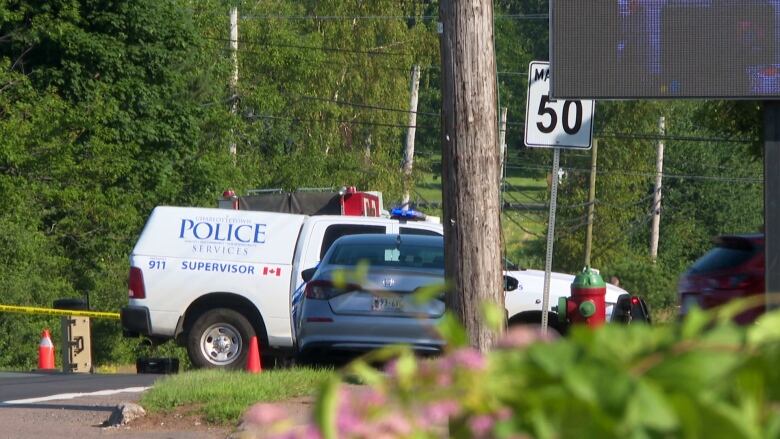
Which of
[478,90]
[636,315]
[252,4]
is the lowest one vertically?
[636,315]

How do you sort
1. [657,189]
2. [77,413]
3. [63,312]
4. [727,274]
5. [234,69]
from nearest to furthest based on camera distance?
[77,413] < [727,274] < [63,312] < [234,69] < [657,189]

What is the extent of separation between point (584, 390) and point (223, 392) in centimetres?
796

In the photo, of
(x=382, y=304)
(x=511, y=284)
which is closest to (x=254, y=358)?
(x=382, y=304)

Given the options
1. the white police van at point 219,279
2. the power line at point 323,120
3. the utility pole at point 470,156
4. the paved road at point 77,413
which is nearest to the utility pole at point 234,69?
the power line at point 323,120

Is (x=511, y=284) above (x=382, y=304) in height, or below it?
above

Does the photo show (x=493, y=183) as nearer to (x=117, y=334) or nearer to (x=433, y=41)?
(x=117, y=334)

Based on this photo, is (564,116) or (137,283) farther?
(137,283)

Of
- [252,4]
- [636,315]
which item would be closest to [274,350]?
[636,315]

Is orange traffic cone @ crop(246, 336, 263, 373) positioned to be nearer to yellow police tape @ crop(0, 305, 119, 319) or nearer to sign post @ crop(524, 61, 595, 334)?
sign post @ crop(524, 61, 595, 334)

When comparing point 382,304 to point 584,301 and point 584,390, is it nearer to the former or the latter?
point 584,301

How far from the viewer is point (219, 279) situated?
13906 mm

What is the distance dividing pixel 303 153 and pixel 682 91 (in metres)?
32.9

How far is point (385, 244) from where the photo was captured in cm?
1263

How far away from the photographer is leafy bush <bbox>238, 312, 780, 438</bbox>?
4.21 ft
